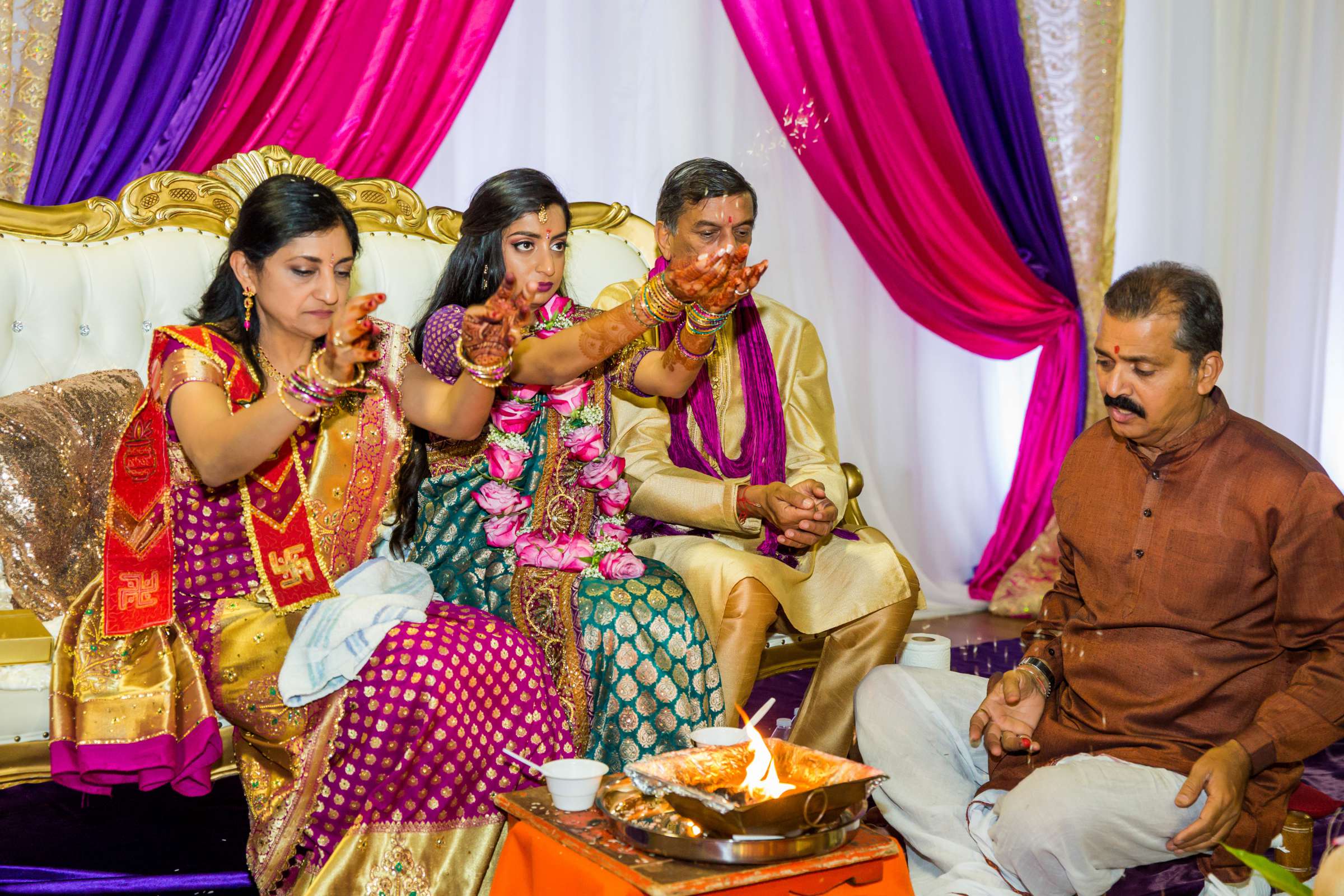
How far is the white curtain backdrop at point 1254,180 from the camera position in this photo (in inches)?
259

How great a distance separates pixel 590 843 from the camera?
72.2 inches

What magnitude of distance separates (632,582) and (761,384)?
87 centimetres

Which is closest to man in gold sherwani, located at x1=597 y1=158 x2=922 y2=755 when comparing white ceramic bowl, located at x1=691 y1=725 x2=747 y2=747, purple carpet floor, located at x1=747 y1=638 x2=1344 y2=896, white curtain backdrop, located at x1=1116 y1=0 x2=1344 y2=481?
purple carpet floor, located at x1=747 y1=638 x2=1344 y2=896

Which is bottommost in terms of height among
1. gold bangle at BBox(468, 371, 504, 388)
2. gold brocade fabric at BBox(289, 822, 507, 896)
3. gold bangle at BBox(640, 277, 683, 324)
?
gold brocade fabric at BBox(289, 822, 507, 896)

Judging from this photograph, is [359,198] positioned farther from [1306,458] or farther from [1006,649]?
[1006,649]

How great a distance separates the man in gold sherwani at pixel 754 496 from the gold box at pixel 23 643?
144cm

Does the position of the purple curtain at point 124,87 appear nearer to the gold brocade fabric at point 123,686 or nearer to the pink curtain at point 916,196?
the gold brocade fabric at point 123,686

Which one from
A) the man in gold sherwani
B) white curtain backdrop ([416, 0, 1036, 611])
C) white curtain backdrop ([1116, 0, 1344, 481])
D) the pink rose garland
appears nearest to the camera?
A: the pink rose garland

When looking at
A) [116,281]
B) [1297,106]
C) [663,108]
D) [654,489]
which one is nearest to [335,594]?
[654,489]

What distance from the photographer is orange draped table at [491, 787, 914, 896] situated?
5.67 feet

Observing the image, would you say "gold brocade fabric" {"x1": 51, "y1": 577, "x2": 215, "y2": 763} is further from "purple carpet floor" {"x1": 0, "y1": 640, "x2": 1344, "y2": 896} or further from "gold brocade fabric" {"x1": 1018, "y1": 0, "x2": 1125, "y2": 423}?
"gold brocade fabric" {"x1": 1018, "y1": 0, "x2": 1125, "y2": 423}

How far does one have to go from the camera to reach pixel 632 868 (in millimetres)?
1742

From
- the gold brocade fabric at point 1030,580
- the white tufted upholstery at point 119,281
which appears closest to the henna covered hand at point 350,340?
the white tufted upholstery at point 119,281

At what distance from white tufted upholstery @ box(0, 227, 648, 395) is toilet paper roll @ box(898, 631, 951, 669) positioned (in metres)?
1.65
